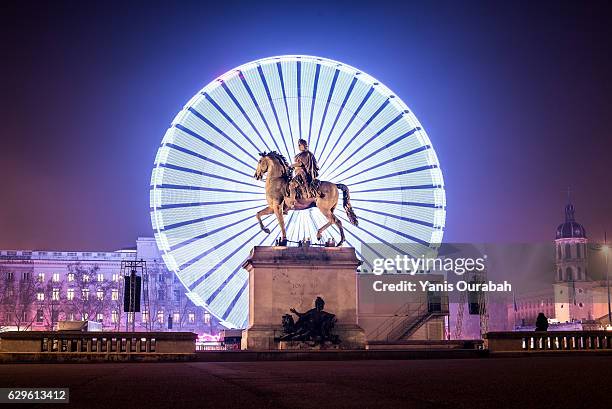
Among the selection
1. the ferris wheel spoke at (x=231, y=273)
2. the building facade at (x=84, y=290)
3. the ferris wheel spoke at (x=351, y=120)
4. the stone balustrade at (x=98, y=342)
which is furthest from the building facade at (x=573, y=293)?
the stone balustrade at (x=98, y=342)

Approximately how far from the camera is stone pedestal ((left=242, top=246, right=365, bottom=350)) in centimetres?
2686

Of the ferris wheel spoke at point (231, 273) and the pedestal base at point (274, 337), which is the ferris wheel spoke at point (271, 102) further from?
the pedestal base at point (274, 337)

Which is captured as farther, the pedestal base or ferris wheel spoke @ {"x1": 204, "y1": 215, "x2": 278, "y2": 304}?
ferris wheel spoke @ {"x1": 204, "y1": 215, "x2": 278, "y2": 304}

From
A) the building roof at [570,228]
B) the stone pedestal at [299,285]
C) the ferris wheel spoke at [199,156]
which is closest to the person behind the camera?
the stone pedestal at [299,285]

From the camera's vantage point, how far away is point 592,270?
127 metres

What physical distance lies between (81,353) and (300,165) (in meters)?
10.0

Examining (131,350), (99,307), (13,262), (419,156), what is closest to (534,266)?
(419,156)

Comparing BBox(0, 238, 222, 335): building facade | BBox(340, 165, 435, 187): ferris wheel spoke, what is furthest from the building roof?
BBox(340, 165, 435, 187): ferris wheel spoke

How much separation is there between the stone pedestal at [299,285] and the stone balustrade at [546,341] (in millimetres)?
5203

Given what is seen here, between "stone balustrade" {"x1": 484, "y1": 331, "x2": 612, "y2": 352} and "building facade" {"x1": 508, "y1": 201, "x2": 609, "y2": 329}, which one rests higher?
"building facade" {"x1": 508, "y1": 201, "x2": 609, "y2": 329}

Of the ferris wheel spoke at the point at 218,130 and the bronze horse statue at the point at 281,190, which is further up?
the ferris wheel spoke at the point at 218,130

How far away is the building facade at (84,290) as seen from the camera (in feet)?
319

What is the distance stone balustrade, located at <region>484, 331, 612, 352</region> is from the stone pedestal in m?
5.20

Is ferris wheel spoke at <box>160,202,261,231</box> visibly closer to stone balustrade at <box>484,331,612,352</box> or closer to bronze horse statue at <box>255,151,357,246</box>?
bronze horse statue at <box>255,151,357,246</box>
